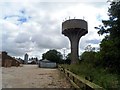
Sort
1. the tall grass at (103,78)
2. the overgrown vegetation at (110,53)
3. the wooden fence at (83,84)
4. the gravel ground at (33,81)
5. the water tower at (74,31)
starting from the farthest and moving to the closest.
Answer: the water tower at (74,31) < the overgrown vegetation at (110,53) < the gravel ground at (33,81) < the tall grass at (103,78) < the wooden fence at (83,84)

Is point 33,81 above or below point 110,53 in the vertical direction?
below

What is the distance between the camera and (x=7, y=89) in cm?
1168

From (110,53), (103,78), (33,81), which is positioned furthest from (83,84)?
(110,53)

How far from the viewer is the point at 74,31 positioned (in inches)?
1975

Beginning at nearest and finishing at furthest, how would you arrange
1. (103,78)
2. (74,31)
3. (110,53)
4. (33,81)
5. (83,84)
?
(103,78) → (83,84) → (33,81) → (110,53) → (74,31)

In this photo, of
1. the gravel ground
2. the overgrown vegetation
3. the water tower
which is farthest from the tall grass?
the water tower

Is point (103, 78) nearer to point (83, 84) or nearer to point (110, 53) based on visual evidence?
point (83, 84)

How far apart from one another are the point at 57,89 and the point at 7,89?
95.9 inches

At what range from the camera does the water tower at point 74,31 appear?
49.1m

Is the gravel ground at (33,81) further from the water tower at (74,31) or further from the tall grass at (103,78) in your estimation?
the water tower at (74,31)

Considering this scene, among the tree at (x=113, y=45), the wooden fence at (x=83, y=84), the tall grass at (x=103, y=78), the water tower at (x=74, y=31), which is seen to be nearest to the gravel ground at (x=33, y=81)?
the tall grass at (x=103, y=78)

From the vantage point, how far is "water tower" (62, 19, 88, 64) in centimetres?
4909

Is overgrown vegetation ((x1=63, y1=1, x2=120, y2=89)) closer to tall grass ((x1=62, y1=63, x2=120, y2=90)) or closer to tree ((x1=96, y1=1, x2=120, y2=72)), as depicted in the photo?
tree ((x1=96, y1=1, x2=120, y2=72))

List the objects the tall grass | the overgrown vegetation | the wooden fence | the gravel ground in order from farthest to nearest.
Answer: the overgrown vegetation
the gravel ground
the tall grass
the wooden fence
